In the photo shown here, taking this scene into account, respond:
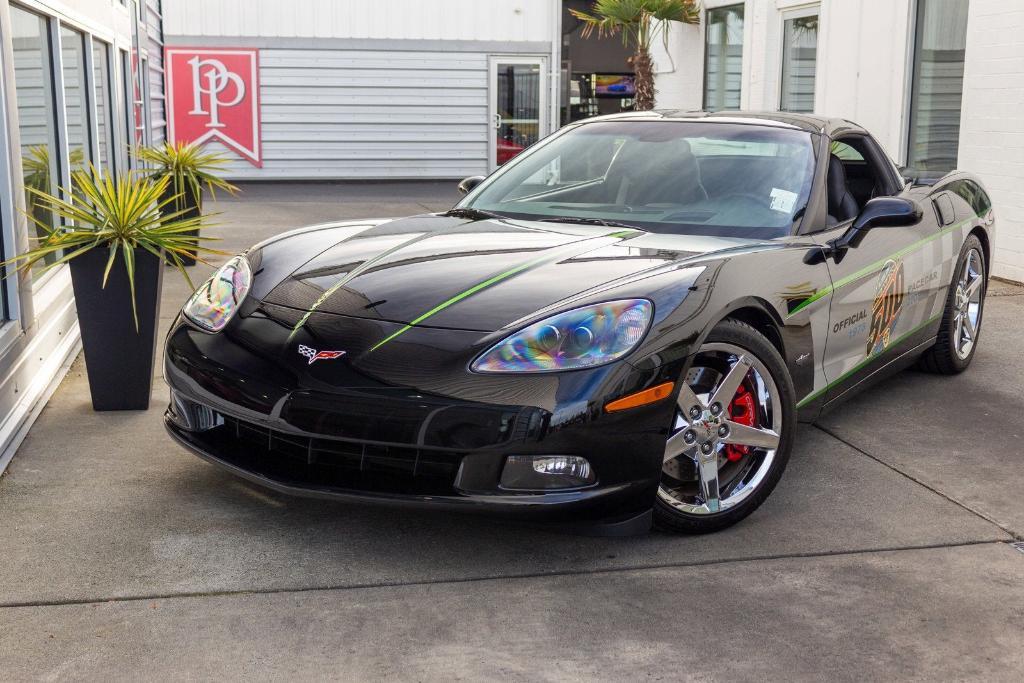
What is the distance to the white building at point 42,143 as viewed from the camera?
483 cm

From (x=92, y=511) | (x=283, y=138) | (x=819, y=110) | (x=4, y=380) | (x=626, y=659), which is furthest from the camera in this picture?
(x=283, y=138)

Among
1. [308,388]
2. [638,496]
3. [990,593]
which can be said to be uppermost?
[308,388]

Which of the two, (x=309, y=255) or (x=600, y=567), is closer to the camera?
(x=600, y=567)

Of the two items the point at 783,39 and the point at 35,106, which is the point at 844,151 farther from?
the point at 783,39

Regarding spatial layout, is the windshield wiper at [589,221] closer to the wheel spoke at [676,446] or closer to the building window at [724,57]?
the wheel spoke at [676,446]

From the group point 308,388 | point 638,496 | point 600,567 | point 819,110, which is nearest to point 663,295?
point 638,496

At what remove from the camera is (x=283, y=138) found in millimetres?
19766

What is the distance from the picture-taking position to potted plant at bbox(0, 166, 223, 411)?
190 inches

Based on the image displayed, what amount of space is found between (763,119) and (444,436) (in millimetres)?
2341

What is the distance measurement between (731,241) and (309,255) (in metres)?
1.42

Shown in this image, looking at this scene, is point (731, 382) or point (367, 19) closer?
point (731, 382)

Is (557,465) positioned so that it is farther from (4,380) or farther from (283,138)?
(283,138)

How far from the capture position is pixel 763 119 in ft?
15.5

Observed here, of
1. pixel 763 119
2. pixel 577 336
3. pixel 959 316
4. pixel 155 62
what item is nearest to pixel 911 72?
pixel 959 316
